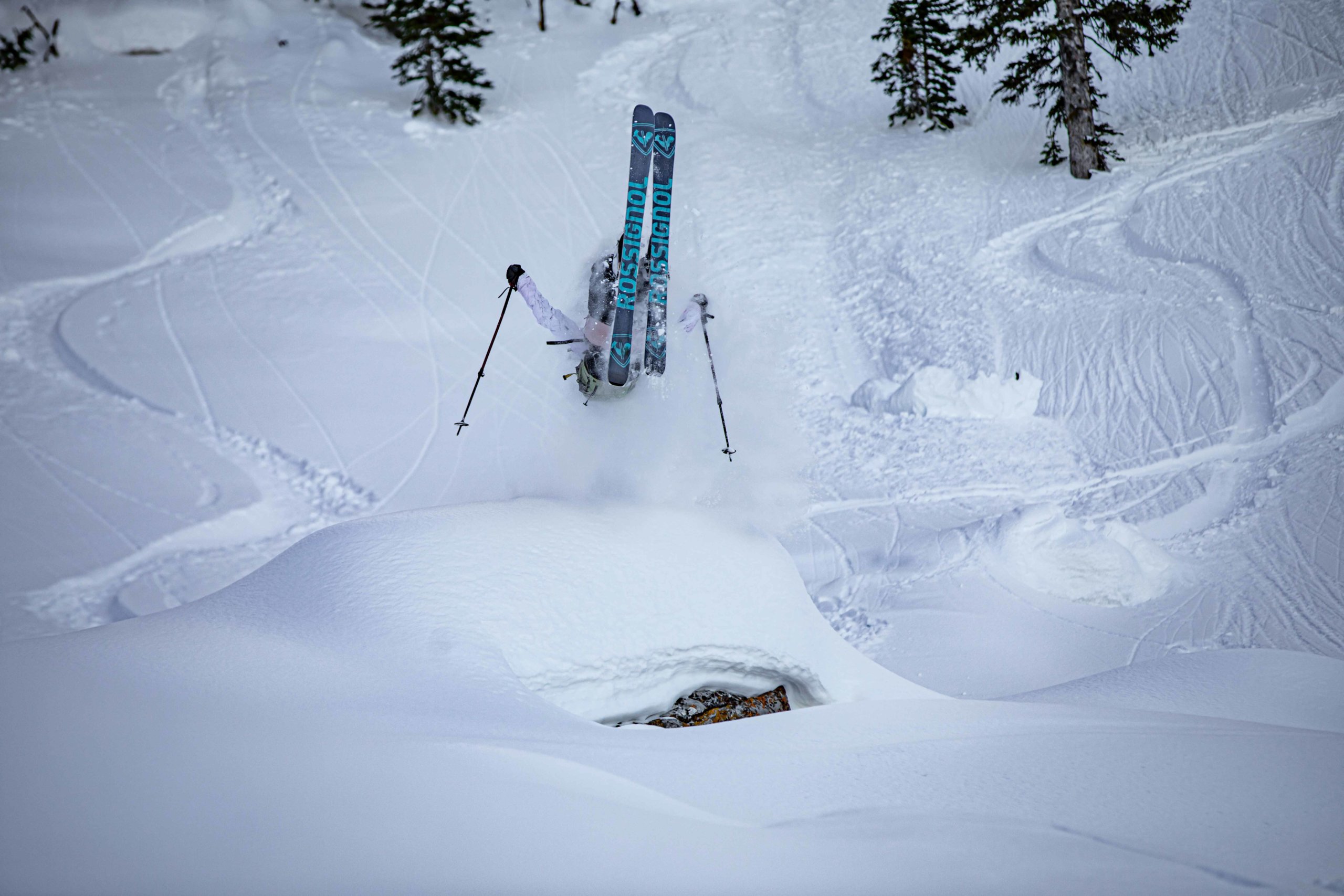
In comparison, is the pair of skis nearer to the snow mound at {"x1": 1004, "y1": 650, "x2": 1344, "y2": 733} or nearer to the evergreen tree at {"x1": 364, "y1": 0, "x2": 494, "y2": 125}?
the snow mound at {"x1": 1004, "y1": 650, "x2": 1344, "y2": 733}

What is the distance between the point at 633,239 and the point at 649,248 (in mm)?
181

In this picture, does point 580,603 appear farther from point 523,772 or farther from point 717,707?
point 523,772

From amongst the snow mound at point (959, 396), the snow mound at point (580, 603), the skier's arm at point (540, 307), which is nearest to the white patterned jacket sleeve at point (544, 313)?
the skier's arm at point (540, 307)

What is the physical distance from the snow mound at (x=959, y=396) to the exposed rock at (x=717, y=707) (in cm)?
423

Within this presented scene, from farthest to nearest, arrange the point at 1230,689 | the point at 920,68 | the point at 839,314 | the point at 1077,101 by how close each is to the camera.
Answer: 1. the point at 920,68
2. the point at 1077,101
3. the point at 839,314
4. the point at 1230,689

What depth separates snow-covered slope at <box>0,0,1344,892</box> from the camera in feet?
7.40

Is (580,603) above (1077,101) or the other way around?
the other way around

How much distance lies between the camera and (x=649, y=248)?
7.05 meters

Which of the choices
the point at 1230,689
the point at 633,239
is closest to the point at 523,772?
the point at 1230,689

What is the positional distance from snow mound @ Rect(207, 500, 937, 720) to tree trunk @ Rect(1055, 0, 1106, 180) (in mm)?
8295

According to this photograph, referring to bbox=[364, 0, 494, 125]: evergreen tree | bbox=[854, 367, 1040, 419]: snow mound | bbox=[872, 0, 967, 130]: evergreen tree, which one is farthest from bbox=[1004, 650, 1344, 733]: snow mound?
bbox=[364, 0, 494, 125]: evergreen tree

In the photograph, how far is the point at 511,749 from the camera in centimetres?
259

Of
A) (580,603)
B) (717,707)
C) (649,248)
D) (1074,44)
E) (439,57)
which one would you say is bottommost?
(717,707)

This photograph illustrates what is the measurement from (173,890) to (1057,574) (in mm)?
5509
